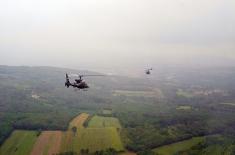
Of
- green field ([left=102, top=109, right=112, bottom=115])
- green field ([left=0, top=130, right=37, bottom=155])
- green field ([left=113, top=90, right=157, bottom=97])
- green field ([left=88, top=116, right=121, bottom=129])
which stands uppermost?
green field ([left=113, top=90, right=157, bottom=97])

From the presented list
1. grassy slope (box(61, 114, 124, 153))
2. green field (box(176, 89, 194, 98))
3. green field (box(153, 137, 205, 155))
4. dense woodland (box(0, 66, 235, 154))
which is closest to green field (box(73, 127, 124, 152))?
grassy slope (box(61, 114, 124, 153))

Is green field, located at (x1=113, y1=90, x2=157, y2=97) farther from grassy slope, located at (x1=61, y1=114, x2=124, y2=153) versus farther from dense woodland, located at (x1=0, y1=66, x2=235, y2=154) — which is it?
grassy slope, located at (x1=61, y1=114, x2=124, y2=153)

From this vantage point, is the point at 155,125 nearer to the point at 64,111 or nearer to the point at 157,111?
the point at 157,111

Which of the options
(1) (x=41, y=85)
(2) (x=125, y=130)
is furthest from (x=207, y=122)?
(1) (x=41, y=85)

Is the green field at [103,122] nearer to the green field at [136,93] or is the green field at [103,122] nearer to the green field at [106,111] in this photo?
the green field at [106,111]

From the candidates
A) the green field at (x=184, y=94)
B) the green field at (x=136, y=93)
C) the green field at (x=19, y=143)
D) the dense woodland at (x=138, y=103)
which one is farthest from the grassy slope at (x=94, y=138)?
the green field at (x=184, y=94)

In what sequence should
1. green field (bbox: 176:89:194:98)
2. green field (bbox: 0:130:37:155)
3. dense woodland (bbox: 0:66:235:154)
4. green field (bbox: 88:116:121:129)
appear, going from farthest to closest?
green field (bbox: 176:89:194:98) → green field (bbox: 88:116:121:129) → dense woodland (bbox: 0:66:235:154) → green field (bbox: 0:130:37:155)


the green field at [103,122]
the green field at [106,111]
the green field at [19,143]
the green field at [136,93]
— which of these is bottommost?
the green field at [19,143]
